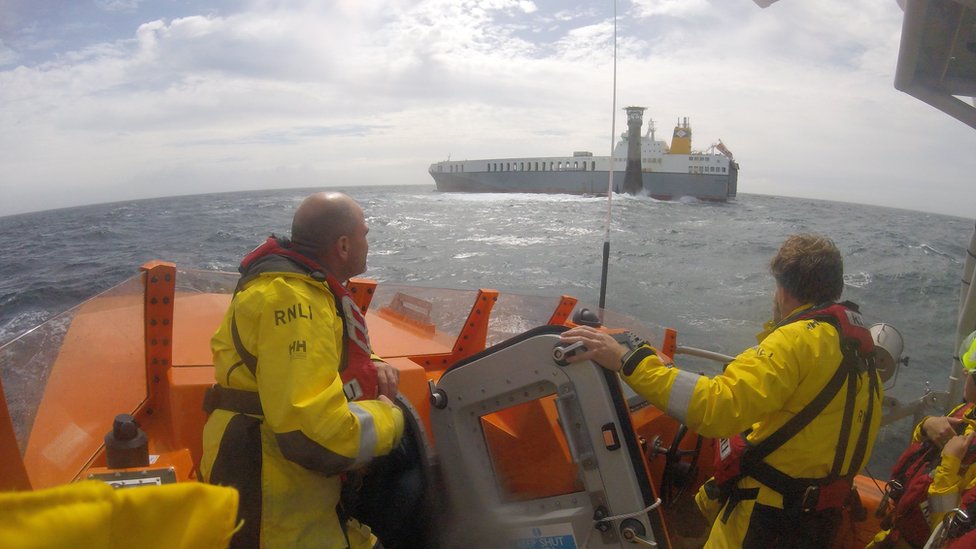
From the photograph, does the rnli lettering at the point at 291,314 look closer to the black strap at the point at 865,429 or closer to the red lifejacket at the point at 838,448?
the red lifejacket at the point at 838,448

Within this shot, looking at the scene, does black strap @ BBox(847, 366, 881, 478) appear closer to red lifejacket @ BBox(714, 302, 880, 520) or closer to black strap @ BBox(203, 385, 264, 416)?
red lifejacket @ BBox(714, 302, 880, 520)

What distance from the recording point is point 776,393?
6.10 ft

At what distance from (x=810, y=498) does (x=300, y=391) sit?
1.66m

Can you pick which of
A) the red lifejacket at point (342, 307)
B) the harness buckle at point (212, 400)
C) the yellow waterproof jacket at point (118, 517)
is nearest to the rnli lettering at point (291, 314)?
the red lifejacket at point (342, 307)

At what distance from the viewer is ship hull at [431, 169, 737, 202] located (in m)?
53.9

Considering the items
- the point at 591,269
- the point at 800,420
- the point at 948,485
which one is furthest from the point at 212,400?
the point at 591,269

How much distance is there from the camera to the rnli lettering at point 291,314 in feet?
5.22

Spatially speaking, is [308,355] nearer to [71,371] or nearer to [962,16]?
[71,371]

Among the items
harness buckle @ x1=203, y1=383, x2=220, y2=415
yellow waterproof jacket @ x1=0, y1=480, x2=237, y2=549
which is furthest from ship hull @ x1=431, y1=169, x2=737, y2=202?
yellow waterproof jacket @ x1=0, y1=480, x2=237, y2=549

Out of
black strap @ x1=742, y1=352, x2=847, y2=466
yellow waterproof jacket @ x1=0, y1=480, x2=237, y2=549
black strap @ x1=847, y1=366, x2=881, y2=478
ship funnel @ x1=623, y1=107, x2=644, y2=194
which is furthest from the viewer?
ship funnel @ x1=623, y1=107, x2=644, y2=194

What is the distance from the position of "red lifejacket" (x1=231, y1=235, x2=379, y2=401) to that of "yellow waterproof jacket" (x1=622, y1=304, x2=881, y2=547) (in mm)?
800

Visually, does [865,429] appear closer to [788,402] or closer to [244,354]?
[788,402]

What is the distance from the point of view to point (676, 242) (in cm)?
2167

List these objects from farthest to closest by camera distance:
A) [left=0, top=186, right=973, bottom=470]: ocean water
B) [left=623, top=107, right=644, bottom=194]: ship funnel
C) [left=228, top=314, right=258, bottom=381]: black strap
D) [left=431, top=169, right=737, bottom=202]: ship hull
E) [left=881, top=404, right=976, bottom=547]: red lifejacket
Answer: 1. [left=431, top=169, right=737, bottom=202]: ship hull
2. [left=623, top=107, right=644, bottom=194]: ship funnel
3. [left=0, top=186, right=973, bottom=470]: ocean water
4. [left=881, top=404, right=976, bottom=547]: red lifejacket
5. [left=228, top=314, right=258, bottom=381]: black strap
